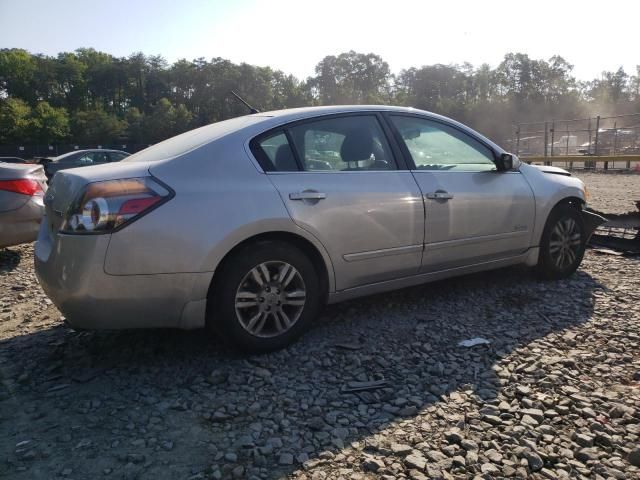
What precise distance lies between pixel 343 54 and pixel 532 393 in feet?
413

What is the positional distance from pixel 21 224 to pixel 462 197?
4.78m

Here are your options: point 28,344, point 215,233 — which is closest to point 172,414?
point 215,233

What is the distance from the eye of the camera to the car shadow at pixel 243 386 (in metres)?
2.27

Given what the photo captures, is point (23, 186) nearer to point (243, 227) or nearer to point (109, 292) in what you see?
point (109, 292)

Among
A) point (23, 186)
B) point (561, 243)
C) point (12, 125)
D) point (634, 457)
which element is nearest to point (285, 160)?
point (634, 457)

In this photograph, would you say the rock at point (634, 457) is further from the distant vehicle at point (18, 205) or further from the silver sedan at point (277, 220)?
the distant vehicle at point (18, 205)

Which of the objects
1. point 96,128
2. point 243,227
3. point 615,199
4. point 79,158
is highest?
point 96,128

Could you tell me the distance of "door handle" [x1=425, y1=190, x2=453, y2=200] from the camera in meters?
3.82

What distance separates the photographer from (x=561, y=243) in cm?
472

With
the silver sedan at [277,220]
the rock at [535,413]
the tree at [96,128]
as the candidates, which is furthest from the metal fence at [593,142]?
the tree at [96,128]

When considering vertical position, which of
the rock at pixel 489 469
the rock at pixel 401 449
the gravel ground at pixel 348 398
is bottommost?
the rock at pixel 489 469

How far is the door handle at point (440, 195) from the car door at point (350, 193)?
0.11 metres

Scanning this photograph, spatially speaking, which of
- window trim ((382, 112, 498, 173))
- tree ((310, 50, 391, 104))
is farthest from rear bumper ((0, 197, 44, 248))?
tree ((310, 50, 391, 104))

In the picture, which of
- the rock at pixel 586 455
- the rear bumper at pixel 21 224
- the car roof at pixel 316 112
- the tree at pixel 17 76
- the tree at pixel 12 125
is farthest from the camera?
the tree at pixel 17 76
